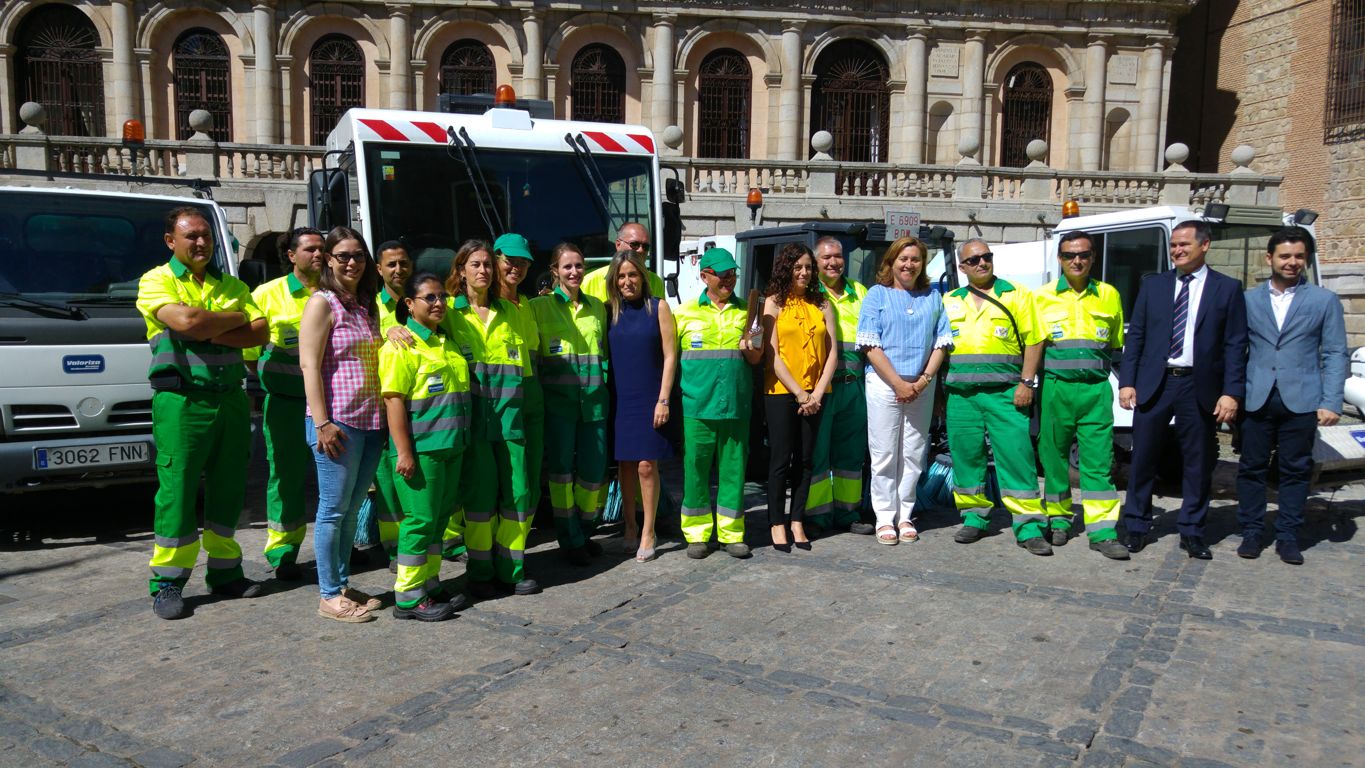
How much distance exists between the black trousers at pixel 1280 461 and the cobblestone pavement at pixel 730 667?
0.31m

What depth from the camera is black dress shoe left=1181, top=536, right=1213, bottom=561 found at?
627cm

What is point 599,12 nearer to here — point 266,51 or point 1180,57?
point 266,51

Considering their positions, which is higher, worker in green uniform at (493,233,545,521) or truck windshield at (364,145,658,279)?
truck windshield at (364,145,658,279)

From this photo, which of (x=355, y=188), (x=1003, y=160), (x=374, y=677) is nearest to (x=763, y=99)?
(x=1003, y=160)

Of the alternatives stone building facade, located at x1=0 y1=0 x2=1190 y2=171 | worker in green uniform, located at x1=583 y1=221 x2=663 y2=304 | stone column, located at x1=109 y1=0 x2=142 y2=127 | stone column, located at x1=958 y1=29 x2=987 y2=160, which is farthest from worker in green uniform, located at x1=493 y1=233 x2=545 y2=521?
stone column, located at x1=958 y1=29 x2=987 y2=160

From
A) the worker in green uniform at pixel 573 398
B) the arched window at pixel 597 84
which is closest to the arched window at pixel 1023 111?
the arched window at pixel 597 84

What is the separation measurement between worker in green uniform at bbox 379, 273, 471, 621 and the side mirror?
2755 mm

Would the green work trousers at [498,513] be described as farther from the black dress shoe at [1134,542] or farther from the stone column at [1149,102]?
the stone column at [1149,102]

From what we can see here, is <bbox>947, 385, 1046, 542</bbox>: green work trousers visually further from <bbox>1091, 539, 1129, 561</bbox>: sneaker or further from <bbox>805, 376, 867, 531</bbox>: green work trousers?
<bbox>805, 376, 867, 531</bbox>: green work trousers

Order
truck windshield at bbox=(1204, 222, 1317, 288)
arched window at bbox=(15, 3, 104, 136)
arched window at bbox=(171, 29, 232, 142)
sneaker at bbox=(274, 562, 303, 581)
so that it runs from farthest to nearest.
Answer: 1. arched window at bbox=(171, 29, 232, 142)
2. arched window at bbox=(15, 3, 104, 136)
3. truck windshield at bbox=(1204, 222, 1317, 288)
4. sneaker at bbox=(274, 562, 303, 581)

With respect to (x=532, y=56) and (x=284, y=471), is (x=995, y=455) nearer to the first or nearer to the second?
(x=284, y=471)

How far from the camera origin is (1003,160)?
26672 millimetres

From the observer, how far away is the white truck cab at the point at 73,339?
6160 mm

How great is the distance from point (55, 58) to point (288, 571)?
22761 mm
